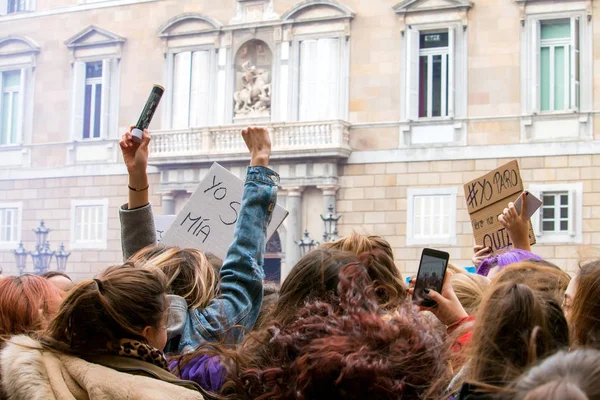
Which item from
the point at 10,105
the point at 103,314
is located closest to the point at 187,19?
the point at 10,105

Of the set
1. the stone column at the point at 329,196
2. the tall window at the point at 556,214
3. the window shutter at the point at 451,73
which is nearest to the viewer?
the tall window at the point at 556,214

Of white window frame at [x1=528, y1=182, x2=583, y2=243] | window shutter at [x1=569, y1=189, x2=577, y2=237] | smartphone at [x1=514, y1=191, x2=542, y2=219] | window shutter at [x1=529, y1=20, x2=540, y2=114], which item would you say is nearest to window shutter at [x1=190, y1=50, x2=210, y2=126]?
→ window shutter at [x1=529, y1=20, x2=540, y2=114]

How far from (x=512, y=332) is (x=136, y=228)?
1.59 m

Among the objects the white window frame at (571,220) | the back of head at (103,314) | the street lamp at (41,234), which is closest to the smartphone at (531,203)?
the back of head at (103,314)

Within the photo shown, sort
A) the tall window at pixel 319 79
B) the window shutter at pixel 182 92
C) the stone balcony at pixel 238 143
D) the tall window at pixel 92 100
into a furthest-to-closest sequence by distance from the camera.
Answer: the tall window at pixel 92 100 < the window shutter at pixel 182 92 < the tall window at pixel 319 79 < the stone balcony at pixel 238 143

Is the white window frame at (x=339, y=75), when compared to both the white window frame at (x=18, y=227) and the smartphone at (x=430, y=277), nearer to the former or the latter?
the white window frame at (x=18, y=227)

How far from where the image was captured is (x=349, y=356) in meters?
1.62

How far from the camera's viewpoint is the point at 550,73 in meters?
15.0

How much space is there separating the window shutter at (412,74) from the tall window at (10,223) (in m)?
8.55

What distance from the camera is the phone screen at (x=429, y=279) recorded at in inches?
90.9

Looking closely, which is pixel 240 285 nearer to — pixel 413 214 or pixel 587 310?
pixel 587 310

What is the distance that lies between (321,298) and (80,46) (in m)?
17.4

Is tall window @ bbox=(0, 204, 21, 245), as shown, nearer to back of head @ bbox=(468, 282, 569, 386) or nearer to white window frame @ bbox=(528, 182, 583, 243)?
white window frame @ bbox=(528, 182, 583, 243)

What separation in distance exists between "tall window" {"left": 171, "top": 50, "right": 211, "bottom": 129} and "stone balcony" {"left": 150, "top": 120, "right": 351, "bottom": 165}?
42 centimetres
